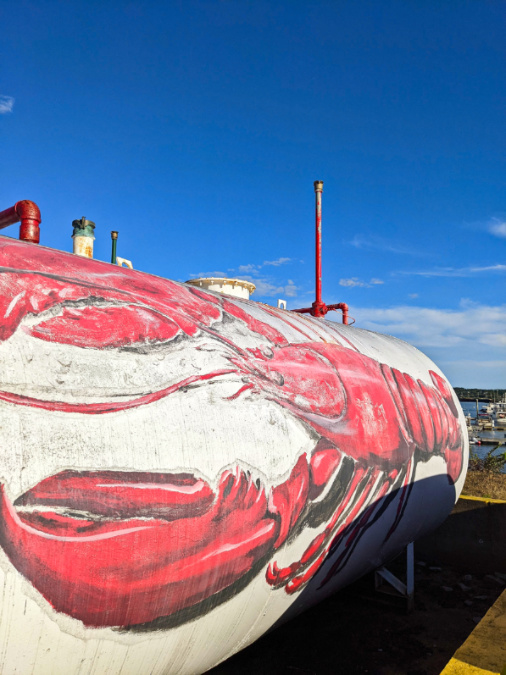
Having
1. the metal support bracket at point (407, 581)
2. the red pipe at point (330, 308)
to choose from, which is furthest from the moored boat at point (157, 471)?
the red pipe at point (330, 308)

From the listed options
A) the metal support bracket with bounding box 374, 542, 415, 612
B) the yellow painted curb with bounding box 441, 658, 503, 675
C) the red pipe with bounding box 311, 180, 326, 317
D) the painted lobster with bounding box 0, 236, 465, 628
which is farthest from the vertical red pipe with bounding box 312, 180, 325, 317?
the yellow painted curb with bounding box 441, 658, 503, 675

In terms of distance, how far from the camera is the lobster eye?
2250 mm

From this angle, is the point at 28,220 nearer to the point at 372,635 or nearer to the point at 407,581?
the point at 372,635

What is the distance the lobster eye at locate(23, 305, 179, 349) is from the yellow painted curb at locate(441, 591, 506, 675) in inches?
89.3

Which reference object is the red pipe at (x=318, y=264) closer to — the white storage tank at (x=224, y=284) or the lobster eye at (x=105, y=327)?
the white storage tank at (x=224, y=284)

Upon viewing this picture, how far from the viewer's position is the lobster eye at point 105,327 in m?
2.25

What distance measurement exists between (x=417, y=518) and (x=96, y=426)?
159 inches

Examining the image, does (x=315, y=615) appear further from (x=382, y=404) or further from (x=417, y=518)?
(x=382, y=404)

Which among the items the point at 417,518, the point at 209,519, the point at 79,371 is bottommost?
the point at 417,518

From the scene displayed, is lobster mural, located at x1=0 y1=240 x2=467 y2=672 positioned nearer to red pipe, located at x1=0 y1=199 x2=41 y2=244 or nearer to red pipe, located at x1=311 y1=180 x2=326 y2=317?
red pipe, located at x1=0 y1=199 x2=41 y2=244

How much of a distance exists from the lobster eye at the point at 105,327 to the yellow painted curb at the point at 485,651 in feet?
7.44

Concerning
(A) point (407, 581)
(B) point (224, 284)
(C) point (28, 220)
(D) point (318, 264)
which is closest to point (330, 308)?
(D) point (318, 264)

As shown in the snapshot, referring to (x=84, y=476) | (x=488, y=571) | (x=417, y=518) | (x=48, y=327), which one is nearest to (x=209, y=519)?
(x=84, y=476)

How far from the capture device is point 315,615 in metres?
5.61
